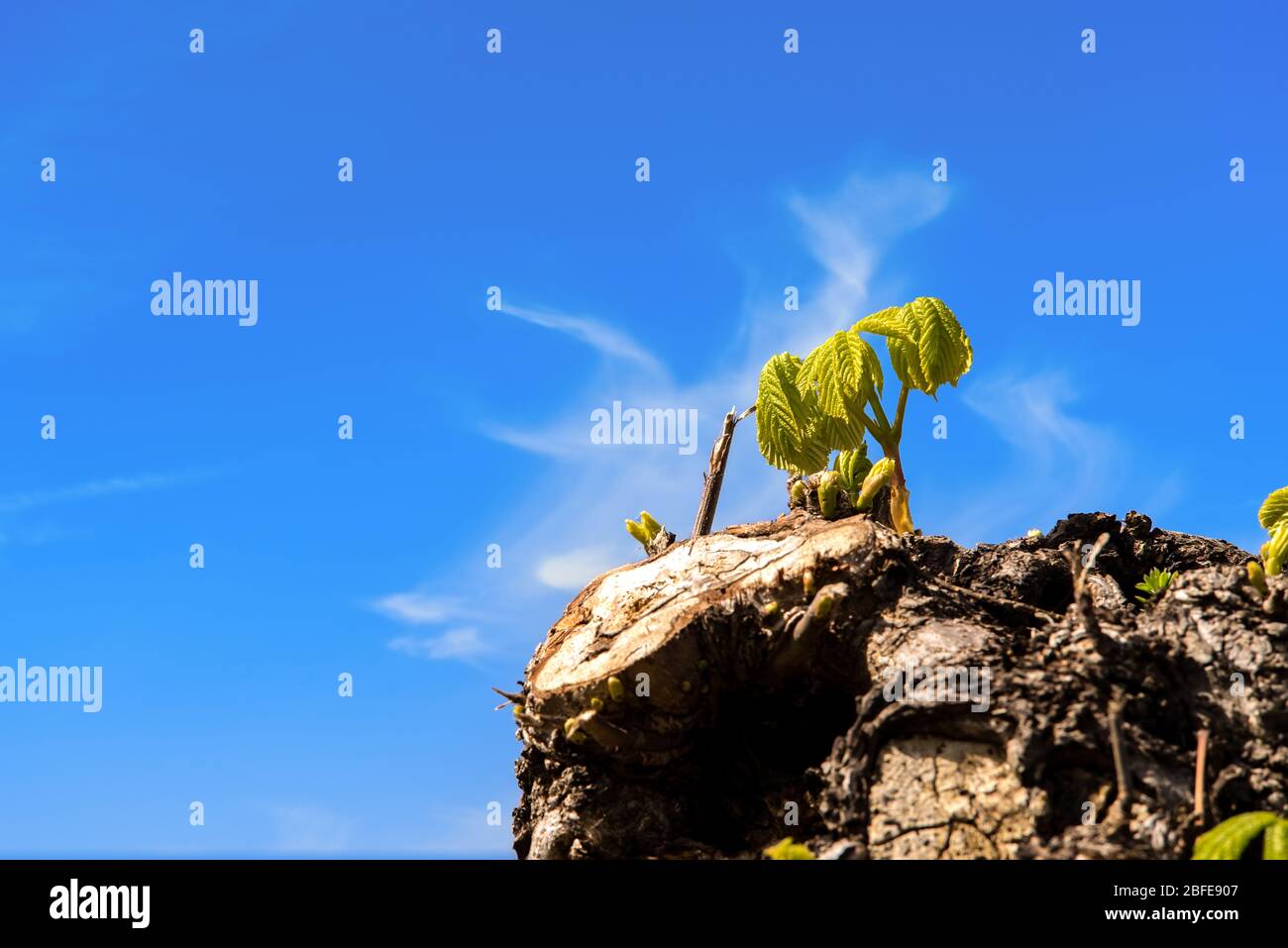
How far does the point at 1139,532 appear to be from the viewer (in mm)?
13414

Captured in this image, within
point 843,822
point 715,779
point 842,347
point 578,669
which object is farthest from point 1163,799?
point 842,347

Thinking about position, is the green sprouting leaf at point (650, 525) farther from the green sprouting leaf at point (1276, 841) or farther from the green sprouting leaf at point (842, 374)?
the green sprouting leaf at point (1276, 841)

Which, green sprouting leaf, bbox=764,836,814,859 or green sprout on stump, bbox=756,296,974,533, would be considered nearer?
green sprouting leaf, bbox=764,836,814,859

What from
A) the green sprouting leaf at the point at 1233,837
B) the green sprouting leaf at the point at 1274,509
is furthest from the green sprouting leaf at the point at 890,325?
the green sprouting leaf at the point at 1233,837

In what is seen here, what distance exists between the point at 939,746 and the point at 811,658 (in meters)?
1.63

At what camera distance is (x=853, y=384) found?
14.5m

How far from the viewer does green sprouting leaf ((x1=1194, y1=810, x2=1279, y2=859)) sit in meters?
7.13

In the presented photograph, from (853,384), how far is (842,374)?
0.22 m

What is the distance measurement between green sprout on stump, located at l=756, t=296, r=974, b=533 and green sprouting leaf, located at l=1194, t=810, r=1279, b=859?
7.20 meters

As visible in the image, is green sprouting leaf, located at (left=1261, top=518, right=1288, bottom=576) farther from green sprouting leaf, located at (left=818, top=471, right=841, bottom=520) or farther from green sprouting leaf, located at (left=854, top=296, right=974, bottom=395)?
green sprouting leaf, located at (left=854, top=296, right=974, bottom=395)

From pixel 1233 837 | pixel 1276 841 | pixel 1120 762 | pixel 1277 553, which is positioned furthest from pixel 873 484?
pixel 1276 841

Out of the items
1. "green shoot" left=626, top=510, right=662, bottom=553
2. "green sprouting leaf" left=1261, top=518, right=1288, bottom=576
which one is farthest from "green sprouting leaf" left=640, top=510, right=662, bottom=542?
"green sprouting leaf" left=1261, top=518, right=1288, bottom=576

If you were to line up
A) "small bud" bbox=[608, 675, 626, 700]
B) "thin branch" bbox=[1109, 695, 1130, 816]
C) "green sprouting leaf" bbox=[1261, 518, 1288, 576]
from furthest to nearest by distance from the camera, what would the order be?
"green sprouting leaf" bbox=[1261, 518, 1288, 576] → "small bud" bbox=[608, 675, 626, 700] → "thin branch" bbox=[1109, 695, 1130, 816]
